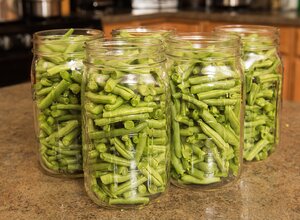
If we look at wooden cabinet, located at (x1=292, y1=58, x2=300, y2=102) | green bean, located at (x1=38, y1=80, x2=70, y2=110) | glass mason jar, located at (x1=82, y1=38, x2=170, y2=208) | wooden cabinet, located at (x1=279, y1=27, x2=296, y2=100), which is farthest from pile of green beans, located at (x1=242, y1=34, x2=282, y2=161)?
wooden cabinet, located at (x1=292, y1=58, x2=300, y2=102)

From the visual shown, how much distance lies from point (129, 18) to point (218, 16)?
0.57 meters

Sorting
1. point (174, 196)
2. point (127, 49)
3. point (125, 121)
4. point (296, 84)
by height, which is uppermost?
point (127, 49)

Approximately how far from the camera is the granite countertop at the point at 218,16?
2.82 m

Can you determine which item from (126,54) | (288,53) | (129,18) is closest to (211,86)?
(126,54)

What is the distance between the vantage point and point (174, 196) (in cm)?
79

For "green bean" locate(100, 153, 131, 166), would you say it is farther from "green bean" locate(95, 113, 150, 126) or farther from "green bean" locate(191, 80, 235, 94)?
"green bean" locate(191, 80, 235, 94)

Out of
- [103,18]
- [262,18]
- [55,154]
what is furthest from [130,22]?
Result: [55,154]

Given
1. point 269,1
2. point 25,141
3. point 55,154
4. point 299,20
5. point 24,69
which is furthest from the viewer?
point 269,1

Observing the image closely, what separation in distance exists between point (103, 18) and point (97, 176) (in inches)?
89.3

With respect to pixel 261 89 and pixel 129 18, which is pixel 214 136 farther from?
pixel 129 18

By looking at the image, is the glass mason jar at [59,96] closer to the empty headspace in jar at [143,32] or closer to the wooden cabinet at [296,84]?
the empty headspace in jar at [143,32]

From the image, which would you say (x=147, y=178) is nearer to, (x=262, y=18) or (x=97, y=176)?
(x=97, y=176)

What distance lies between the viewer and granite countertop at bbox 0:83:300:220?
2.41ft

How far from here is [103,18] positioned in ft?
9.56
